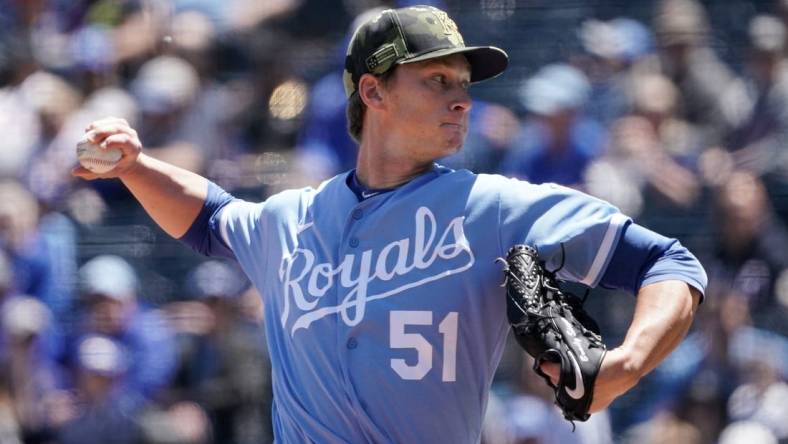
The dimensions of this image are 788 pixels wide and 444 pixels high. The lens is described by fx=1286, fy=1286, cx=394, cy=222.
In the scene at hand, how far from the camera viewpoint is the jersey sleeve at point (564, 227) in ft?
8.37

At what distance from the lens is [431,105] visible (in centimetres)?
290

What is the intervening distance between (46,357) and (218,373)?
81 cm

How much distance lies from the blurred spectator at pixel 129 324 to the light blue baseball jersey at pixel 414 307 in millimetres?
2430

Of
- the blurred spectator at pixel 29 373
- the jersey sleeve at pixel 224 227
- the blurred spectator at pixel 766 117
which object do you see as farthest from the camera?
the blurred spectator at pixel 29 373

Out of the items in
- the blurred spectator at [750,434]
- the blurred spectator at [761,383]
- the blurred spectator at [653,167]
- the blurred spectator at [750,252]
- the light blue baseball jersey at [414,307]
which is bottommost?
the blurred spectator at [750,434]

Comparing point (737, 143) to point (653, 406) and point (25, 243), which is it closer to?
point (653, 406)

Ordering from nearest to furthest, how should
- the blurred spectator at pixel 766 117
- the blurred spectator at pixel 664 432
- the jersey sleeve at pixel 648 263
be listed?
the jersey sleeve at pixel 648 263 < the blurred spectator at pixel 664 432 < the blurred spectator at pixel 766 117

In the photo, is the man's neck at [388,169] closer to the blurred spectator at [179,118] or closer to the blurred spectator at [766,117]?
the blurred spectator at [766,117]

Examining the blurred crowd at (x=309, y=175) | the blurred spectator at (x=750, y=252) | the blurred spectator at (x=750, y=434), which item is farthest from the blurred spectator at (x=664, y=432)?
the blurred spectator at (x=750, y=252)

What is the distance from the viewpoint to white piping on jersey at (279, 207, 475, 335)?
108 inches

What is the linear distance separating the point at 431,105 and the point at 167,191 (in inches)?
28.4

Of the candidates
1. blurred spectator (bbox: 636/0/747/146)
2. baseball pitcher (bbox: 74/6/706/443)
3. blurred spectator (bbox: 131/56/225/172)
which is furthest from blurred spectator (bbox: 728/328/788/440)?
blurred spectator (bbox: 131/56/225/172)

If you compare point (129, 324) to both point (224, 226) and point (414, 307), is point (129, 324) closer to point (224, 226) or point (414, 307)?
point (224, 226)

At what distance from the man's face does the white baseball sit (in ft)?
2.23
